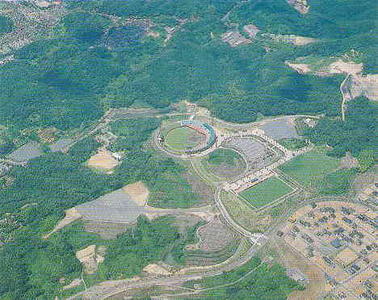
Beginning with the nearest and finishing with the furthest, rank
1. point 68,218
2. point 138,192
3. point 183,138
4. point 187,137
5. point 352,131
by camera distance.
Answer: point 68,218 < point 138,192 < point 352,131 < point 183,138 < point 187,137

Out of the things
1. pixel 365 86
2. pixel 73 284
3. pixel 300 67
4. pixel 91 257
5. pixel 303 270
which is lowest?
pixel 73 284

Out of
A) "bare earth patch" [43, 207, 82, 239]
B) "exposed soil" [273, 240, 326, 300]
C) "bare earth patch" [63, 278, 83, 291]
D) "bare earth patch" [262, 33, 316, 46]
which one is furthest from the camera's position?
"bare earth patch" [262, 33, 316, 46]

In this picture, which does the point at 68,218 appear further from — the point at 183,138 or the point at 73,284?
the point at 183,138

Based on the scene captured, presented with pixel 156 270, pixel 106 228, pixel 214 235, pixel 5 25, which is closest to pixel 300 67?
pixel 214 235

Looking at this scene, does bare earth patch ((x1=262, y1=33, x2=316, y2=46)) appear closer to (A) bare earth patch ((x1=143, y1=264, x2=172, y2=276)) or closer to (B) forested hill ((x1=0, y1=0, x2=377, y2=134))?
(B) forested hill ((x1=0, y1=0, x2=377, y2=134))

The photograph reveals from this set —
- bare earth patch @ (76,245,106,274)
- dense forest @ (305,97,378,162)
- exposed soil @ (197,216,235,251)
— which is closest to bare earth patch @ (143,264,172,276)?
exposed soil @ (197,216,235,251)

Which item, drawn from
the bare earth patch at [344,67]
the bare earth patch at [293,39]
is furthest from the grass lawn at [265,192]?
the bare earth patch at [293,39]

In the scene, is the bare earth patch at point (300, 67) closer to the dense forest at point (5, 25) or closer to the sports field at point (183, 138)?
the sports field at point (183, 138)

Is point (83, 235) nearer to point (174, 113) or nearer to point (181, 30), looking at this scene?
point (174, 113)
